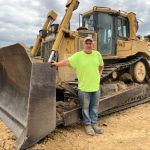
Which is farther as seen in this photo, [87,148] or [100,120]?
[100,120]

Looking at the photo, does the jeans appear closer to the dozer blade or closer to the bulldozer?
the bulldozer

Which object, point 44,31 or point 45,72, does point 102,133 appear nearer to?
point 45,72

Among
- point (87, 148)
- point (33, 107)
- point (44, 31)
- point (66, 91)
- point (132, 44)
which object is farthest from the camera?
point (132, 44)

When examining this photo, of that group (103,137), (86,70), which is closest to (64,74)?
(86,70)

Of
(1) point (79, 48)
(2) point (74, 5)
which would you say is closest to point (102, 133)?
(1) point (79, 48)

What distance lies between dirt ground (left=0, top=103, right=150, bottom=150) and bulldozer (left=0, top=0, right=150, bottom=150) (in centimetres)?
19

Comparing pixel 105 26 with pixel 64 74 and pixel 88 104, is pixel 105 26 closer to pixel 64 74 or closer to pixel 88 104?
pixel 64 74

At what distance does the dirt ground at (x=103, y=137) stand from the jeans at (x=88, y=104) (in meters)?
0.27

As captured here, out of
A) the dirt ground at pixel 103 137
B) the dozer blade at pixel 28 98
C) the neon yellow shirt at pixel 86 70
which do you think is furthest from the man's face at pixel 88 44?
the dirt ground at pixel 103 137

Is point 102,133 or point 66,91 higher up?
point 66,91

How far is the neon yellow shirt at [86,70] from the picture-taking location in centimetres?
594

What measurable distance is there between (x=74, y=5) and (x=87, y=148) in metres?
3.87

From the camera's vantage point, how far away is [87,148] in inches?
203

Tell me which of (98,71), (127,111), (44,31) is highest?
(44,31)
